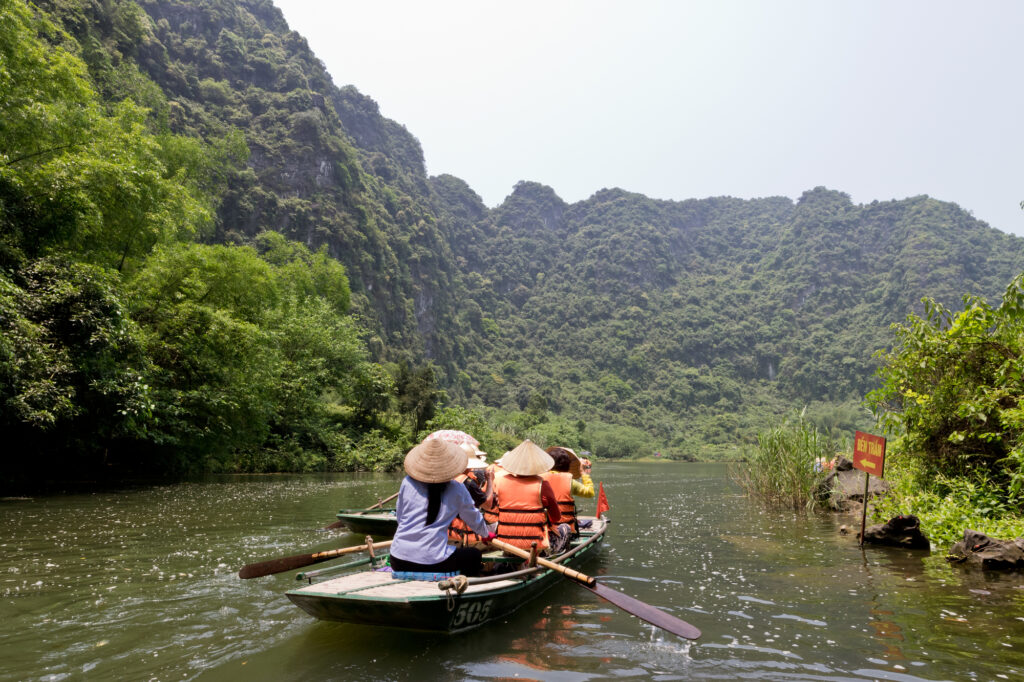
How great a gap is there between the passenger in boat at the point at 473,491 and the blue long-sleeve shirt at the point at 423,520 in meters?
0.33

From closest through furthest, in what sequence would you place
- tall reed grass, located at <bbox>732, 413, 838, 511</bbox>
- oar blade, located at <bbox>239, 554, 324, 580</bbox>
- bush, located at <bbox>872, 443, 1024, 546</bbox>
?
oar blade, located at <bbox>239, 554, 324, 580</bbox>, bush, located at <bbox>872, 443, 1024, 546</bbox>, tall reed grass, located at <bbox>732, 413, 838, 511</bbox>

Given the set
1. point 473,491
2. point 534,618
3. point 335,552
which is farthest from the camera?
point 473,491

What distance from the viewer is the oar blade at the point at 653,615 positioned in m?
4.51

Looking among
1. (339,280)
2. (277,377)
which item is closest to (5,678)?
(277,377)

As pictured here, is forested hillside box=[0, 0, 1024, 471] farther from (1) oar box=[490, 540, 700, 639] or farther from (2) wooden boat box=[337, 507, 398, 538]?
(1) oar box=[490, 540, 700, 639]

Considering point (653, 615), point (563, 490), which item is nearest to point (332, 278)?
point (563, 490)

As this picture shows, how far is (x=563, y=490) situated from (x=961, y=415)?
598 centimetres

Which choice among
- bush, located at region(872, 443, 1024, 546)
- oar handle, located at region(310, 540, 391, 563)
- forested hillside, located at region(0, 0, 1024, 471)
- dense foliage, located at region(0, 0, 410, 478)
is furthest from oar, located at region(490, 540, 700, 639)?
dense foliage, located at region(0, 0, 410, 478)

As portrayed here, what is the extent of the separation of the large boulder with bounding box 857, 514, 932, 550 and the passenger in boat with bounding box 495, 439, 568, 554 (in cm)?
595

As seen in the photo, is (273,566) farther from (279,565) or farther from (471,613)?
(471,613)

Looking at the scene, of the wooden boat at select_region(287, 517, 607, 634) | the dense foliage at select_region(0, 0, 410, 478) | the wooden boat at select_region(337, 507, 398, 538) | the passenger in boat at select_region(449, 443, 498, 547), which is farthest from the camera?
the dense foliage at select_region(0, 0, 410, 478)

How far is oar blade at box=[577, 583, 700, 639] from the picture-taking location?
4512 mm

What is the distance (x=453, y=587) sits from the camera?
442cm

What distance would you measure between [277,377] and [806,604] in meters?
20.5
